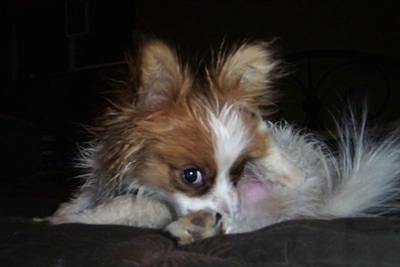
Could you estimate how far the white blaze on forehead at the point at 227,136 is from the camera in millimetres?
1341

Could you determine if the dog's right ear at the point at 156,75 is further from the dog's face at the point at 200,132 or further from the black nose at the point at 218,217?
the black nose at the point at 218,217

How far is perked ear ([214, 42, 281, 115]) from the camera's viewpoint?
58.2 inches

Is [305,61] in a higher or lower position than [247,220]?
higher

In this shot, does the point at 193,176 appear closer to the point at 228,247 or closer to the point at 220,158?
the point at 220,158

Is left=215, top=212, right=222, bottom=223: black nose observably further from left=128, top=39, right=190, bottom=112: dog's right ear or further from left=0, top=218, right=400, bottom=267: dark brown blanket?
left=128, top=39, right=190, bottom=112: dog's right ear

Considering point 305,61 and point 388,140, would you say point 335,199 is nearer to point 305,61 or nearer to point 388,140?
point 388,140

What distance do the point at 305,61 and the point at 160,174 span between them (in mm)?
2225

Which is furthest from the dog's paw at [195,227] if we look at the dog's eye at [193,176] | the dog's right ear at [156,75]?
the dog's right ear at [156,75]

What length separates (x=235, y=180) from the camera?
140cm

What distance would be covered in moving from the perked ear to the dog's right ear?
0.10 m

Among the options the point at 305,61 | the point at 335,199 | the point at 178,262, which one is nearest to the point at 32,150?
the point at 305,61

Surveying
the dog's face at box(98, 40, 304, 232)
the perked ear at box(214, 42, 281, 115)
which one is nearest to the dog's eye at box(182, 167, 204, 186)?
the dog's face at box(98, 40, 304, 232)

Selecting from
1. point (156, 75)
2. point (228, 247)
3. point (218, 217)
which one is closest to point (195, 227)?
point (218, 217)

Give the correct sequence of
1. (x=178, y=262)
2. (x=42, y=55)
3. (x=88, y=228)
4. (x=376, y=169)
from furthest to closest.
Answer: (x=42, y=55), (x=376, y=169), (x=88, y=228), (x=178, y=262)
